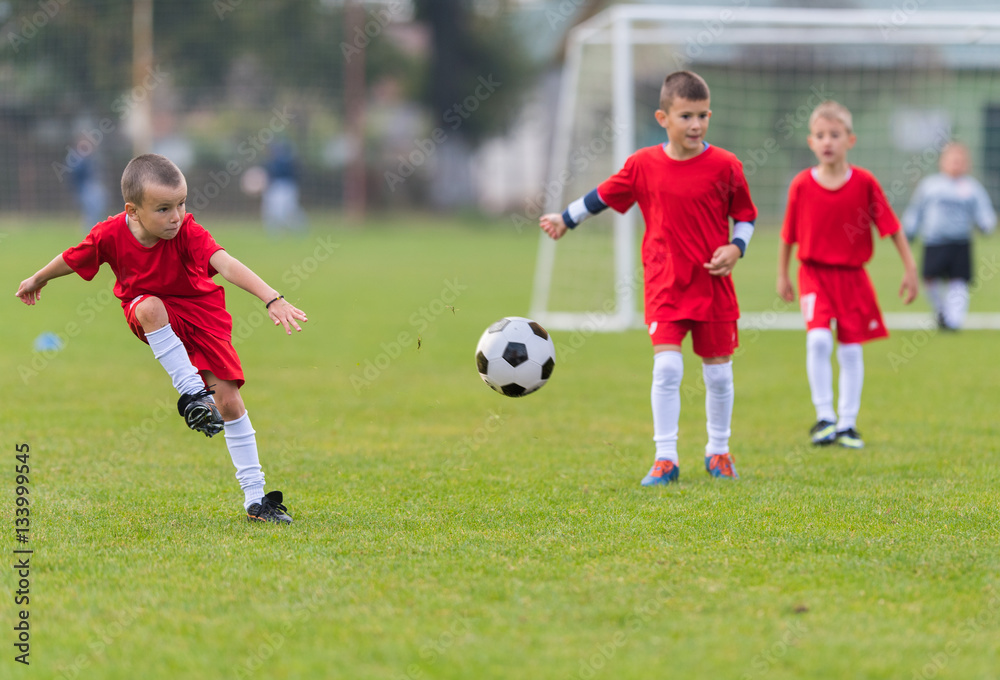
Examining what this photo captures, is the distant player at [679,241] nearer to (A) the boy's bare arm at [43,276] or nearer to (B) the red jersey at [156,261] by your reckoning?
(B) the red jersey at [156,261]

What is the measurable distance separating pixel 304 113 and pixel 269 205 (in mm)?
5605

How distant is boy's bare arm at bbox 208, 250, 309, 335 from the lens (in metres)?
3.77

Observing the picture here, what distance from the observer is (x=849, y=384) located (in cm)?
588

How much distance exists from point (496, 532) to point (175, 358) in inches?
52.4

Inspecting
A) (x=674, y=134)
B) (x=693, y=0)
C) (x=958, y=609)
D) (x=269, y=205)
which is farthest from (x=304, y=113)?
(x=958, y=609)

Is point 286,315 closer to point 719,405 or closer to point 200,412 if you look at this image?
point 200,412

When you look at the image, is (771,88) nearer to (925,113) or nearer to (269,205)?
(925,113)

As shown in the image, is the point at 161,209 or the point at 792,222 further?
the point at 792,222

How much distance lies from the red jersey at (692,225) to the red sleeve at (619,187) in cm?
8

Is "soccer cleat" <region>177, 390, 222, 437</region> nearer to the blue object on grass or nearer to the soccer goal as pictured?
the blue object on grass

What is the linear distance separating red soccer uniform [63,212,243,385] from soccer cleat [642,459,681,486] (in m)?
1.80

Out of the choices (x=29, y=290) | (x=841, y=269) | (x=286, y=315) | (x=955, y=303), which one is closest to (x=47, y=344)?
(x=29, y=290)

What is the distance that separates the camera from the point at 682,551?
3.69 meters

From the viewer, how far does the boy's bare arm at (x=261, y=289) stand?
3.77m
